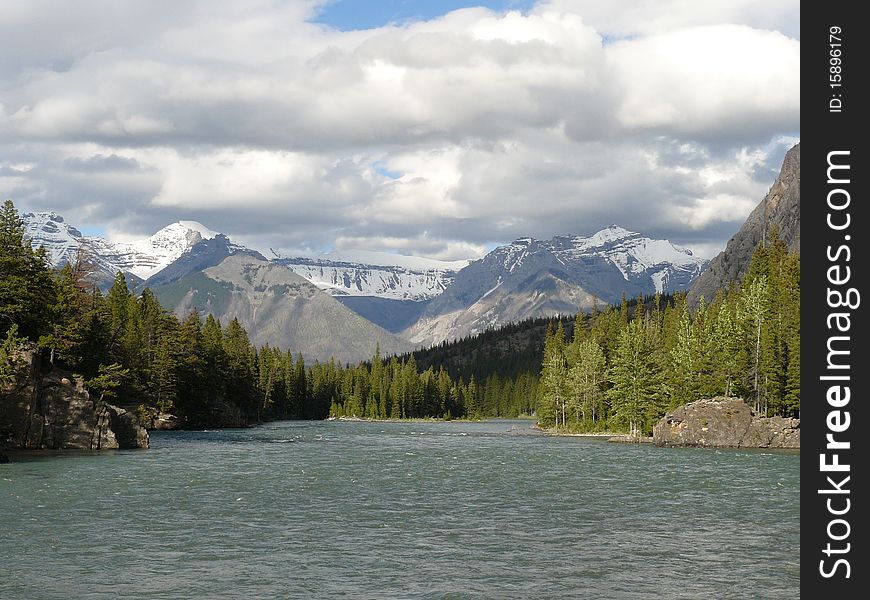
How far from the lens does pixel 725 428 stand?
99.8m

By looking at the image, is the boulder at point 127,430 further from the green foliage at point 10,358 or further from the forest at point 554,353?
the green foliage at point 10,358

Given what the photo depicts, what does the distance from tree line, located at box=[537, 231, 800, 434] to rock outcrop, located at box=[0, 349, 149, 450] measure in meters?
65.8

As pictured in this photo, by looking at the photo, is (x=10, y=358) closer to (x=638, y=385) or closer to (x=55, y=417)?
(x=55, y=417)

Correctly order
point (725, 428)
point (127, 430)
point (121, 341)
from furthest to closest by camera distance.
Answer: point (121, 341) → point (725, 428) → point (127, 430)

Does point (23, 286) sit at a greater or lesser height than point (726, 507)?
greater

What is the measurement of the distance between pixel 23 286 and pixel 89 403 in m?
12.4

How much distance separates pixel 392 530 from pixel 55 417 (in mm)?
51287

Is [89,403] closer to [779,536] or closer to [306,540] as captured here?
[306,540]

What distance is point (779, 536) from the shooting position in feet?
129
